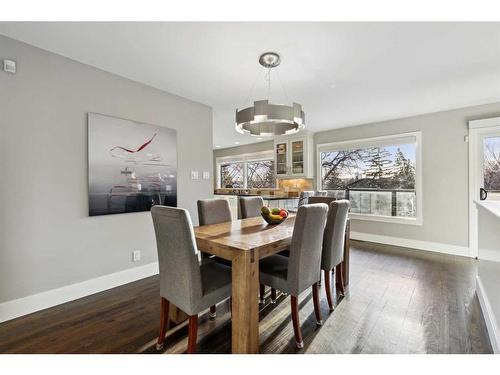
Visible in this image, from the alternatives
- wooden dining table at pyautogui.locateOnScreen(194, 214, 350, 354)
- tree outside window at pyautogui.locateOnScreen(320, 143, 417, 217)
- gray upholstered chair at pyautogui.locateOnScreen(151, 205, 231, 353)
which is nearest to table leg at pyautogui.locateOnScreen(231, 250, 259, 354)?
wooden dining table at pyautogui.locateOnScreen(194, 214, 350, 354)

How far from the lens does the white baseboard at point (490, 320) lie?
157 centimetres

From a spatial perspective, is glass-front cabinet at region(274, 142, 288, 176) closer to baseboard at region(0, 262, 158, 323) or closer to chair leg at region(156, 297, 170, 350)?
baseboard at region(0, 262, 158, 323)

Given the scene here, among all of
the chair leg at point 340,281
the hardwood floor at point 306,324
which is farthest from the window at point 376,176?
the chair leg at point 340,281

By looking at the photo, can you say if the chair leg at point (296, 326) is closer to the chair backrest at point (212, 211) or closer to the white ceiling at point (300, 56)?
the chair backrest at point (212, 211)

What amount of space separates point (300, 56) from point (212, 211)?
1.76 metres

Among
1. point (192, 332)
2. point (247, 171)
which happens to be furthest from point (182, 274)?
point (247, 171)

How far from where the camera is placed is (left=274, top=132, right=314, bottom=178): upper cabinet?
17.6ft

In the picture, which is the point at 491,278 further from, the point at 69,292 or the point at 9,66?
the point at 9,66

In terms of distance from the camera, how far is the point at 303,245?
5.69 feet
